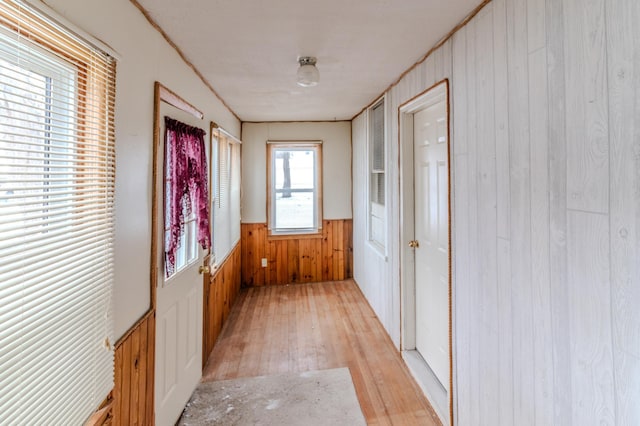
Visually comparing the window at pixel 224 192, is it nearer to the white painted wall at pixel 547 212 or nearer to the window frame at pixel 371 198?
the window frame at pixel 371 198

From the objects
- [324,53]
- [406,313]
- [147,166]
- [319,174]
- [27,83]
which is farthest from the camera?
[319,174]

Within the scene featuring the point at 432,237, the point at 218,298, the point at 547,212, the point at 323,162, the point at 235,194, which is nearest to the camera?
the point at 547,212

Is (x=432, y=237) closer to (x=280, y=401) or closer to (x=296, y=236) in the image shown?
(x=280, y=401)

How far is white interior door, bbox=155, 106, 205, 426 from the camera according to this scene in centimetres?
175

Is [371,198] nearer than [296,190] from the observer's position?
Yes

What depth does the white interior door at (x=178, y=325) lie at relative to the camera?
1.75 meters

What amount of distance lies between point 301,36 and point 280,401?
234cm

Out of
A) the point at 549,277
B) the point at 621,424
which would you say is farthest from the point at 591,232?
the point at 621,424

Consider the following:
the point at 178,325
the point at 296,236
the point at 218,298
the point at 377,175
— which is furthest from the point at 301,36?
the point at 296,236

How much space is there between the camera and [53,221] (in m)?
0.92

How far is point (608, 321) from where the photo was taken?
923 millimetres

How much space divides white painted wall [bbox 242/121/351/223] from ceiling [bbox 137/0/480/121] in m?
1.59

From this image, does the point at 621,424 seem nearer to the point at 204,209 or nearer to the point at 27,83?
the point at 27,83

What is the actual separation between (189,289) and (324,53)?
1836 mm
